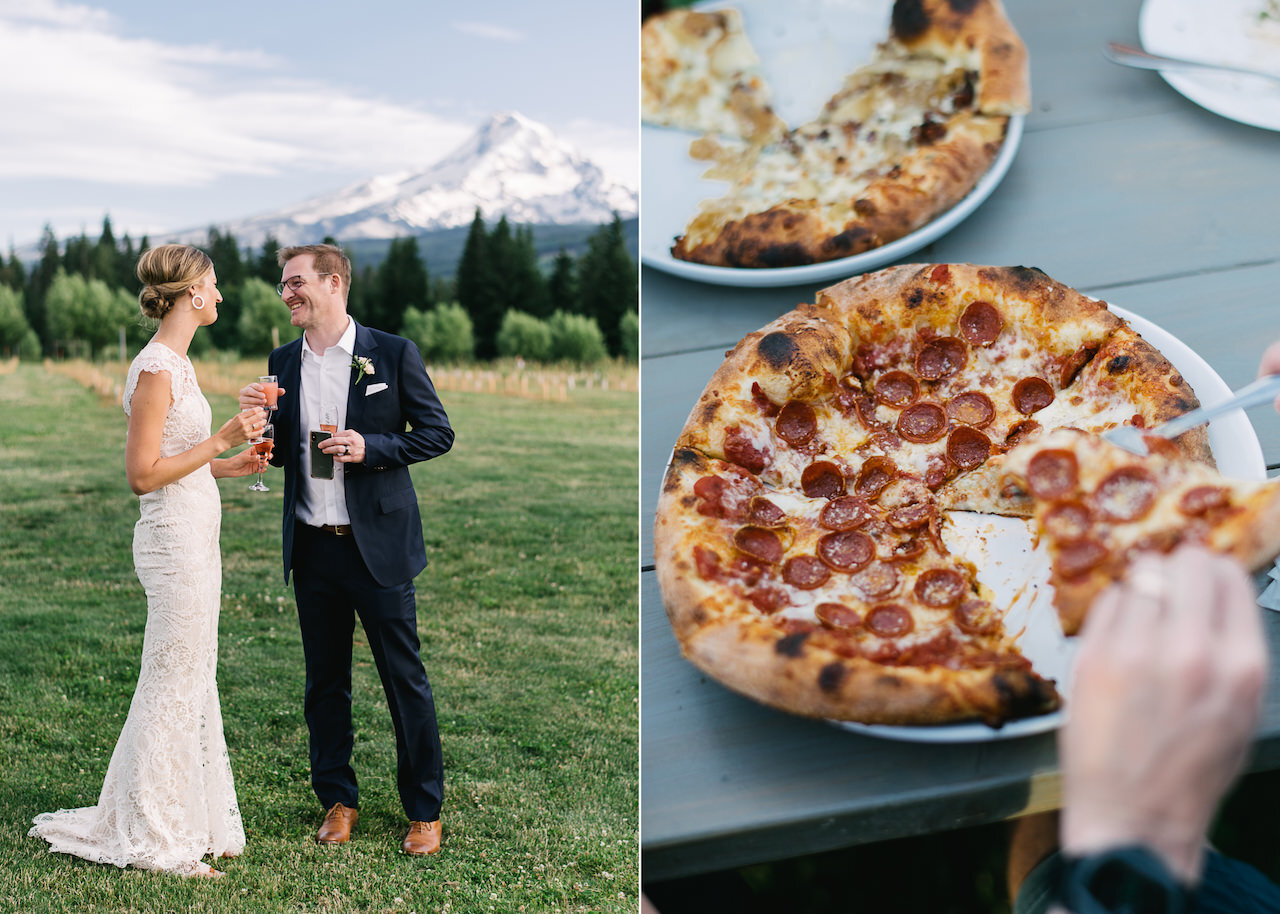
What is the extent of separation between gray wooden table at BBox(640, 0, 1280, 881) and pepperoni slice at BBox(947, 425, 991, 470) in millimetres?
656

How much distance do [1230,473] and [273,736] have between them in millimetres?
3660

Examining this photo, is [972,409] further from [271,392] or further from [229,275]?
[229,275]

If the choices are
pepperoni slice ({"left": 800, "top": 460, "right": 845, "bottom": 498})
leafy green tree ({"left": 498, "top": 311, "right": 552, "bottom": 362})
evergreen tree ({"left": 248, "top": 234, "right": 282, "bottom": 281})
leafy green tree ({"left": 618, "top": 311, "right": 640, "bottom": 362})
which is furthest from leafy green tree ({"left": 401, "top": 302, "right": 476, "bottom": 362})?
pepperoni slice ({"left": 800, "top": 460, "right": 845, "bottom": 498})

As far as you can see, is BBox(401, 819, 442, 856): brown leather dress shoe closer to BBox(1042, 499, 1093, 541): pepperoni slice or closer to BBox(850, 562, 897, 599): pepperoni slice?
BBox(850, 562, 897, 599): pepperoni slice

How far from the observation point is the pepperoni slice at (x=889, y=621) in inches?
77.5

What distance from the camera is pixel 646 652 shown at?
2.12m

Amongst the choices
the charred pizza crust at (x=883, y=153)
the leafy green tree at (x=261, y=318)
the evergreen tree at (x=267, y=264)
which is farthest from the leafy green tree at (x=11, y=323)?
the charred pizza crust at (x=883, y=153)

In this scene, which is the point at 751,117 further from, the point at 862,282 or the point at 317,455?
the point at 317,455

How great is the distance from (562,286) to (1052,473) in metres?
13.5

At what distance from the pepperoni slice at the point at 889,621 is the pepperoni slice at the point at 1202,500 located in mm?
620

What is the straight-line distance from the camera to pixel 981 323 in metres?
2.43

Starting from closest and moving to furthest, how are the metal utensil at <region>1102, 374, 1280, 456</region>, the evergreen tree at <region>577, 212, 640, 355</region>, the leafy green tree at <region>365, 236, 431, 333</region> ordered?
the metal utensil at <region>1102, 374, 1280, 456</region> → the evergreen tree at <region>577, 212, 640, 355</region> → the leafy green tree at <region>365, 236, 431, 333</region>

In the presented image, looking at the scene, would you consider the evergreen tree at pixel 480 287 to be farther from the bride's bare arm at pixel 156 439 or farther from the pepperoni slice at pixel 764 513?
the pepperoni slice at pixel 764 513

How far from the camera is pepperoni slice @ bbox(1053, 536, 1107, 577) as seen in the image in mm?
1415
